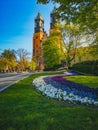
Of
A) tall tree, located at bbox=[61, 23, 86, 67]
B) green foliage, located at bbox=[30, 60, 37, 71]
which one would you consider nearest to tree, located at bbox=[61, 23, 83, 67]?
tall tree, located at bbox=[61, 23, 86, 67]

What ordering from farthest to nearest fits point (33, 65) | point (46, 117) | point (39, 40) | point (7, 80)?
1. point (39, 40)
2. point (33, 65)
3. point (7, 80)
4. point (46, 117)

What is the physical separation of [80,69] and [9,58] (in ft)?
203

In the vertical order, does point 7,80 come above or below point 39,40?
below

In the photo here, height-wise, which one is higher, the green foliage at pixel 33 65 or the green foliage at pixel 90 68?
the green foliage at pixel 33 65

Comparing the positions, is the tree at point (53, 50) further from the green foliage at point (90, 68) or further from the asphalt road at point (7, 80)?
the asphalt road at point (7, 80)

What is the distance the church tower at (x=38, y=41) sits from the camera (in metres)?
117

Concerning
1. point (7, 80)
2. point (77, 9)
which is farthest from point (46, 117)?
point (7, 80)

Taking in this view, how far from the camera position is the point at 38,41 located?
12538 centimetres

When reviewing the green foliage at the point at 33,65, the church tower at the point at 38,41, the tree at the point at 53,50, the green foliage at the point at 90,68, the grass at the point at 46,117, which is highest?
the church tower at the point at 38,41

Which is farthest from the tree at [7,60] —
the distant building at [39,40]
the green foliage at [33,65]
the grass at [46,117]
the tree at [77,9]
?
the grass at [46,117]

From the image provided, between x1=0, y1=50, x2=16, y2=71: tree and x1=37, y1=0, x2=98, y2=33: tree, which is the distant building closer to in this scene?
x1=0, y1=50, x2=16, y2=71: tree

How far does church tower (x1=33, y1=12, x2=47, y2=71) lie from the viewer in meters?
117

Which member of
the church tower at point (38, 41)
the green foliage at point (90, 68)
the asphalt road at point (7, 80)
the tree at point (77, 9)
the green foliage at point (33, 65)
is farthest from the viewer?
the church tower at point (38, 41)

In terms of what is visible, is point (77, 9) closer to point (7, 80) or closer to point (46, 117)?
point (46, 117)
